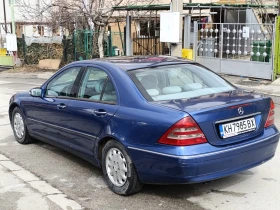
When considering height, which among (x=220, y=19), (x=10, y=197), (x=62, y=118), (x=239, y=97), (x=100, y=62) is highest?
(x=220, y=19)

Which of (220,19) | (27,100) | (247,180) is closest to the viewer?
(247,180)

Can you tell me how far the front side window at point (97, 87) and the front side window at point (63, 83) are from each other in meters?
0.25

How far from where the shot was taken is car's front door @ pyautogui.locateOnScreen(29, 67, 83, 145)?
5293 millimetres

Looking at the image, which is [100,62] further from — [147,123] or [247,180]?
[247,180]

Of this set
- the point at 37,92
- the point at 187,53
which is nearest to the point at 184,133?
the point at 37,92

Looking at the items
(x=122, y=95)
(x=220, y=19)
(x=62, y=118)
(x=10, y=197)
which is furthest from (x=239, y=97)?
(x=220, y=19)

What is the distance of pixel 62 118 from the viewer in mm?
5277

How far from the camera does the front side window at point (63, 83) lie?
5.36 meters

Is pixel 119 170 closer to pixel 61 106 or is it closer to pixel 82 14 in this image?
pixel 61 106

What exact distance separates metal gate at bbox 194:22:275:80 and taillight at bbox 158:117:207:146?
9855 millimetres

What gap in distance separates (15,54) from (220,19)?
1142 centimetres

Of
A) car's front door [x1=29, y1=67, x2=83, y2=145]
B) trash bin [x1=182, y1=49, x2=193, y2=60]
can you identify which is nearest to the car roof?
car's front door [x1=29, y1=67, x2=83, y2=145]

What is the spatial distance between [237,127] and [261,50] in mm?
10033

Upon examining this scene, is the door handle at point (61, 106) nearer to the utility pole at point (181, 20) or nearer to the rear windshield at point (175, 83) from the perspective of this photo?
the rear windshield at point (175, 83)
